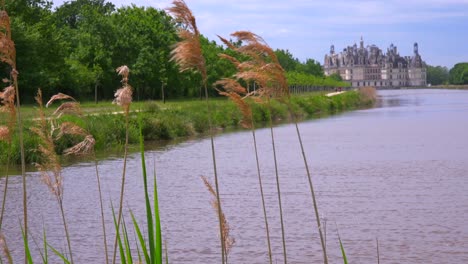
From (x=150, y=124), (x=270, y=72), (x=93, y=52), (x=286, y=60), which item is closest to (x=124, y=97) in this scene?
(x=270, y=72)

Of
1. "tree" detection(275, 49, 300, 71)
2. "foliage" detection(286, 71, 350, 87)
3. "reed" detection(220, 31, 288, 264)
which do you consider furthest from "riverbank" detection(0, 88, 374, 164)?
"tree" detection(275, 49, 300, 71)

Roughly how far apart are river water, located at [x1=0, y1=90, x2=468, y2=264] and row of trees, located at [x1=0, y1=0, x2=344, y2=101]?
14280mm

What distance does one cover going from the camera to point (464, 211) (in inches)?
592

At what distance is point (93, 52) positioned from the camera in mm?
51250

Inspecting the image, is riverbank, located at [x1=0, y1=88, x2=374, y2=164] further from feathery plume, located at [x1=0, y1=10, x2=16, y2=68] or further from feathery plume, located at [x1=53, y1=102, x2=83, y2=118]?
feathery plume, located at [x1=0, y1=10, x2=16, y2=68]

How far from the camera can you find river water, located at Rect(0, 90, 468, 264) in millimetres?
11930

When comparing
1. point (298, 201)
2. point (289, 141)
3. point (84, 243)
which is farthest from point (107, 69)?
point (84, 243)

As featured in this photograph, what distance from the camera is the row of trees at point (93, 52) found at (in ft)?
133

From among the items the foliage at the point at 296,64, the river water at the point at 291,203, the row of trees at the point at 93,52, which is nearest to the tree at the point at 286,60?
the foliage at the point at 296,64

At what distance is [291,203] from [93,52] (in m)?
37.0

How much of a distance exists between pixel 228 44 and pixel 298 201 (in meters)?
13.2

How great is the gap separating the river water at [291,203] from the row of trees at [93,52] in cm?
1428

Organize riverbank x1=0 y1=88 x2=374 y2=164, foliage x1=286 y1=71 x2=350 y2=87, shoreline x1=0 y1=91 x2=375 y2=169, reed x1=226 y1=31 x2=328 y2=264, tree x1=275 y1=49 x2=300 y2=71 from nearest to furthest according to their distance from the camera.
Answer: reed x1=226 y1=31 x2=328 y2=264 → riverbank x1=0 y1=88 x2=374 y2=164 → shoreline x1=0 y1=91 x2=375 y2=169 → foliage x1=286 y1=71 x2=350 y2=87 → tree x1=275 y1=49 x2=300 y2=71

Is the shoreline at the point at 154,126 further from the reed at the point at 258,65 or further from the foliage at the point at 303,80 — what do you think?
the foliage at the point at 303,80
